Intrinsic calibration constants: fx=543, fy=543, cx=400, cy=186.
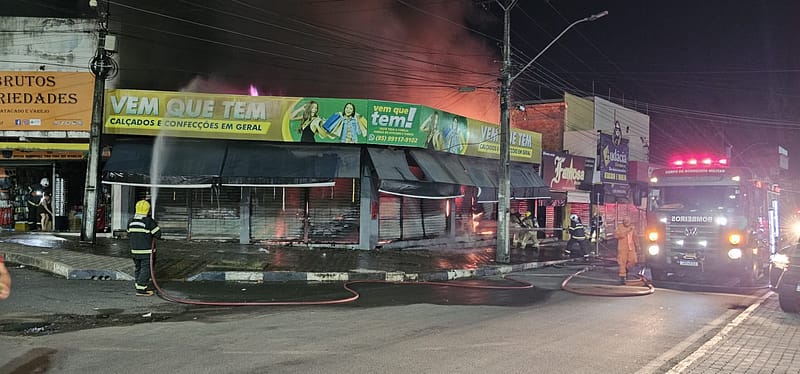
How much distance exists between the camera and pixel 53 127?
1525 cm

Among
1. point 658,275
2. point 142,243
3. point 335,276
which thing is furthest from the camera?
point 658,275

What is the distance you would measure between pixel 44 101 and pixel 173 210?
4.66 meters

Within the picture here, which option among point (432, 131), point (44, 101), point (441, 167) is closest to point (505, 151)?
point (441, 167)

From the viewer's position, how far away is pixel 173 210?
15.6m

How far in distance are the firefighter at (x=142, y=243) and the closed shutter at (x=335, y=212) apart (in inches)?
281

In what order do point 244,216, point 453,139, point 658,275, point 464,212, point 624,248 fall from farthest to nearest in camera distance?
point 464,212, point 453,139, point 244,216, point 658,275, point 624,248

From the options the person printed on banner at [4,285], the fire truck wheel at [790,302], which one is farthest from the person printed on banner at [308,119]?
the fire truck wheel at [790,302]

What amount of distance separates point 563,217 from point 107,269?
734 inches

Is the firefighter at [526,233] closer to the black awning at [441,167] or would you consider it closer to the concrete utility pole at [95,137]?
the black awning at [441,167]

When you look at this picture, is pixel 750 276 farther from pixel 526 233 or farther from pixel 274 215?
pixel 274 215

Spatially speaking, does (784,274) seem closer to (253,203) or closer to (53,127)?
(253,203)

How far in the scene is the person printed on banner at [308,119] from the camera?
49.4 ft

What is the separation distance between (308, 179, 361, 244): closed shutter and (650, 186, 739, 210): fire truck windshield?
307 inches

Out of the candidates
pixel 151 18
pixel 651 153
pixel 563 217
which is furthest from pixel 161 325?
pixel 651 153
